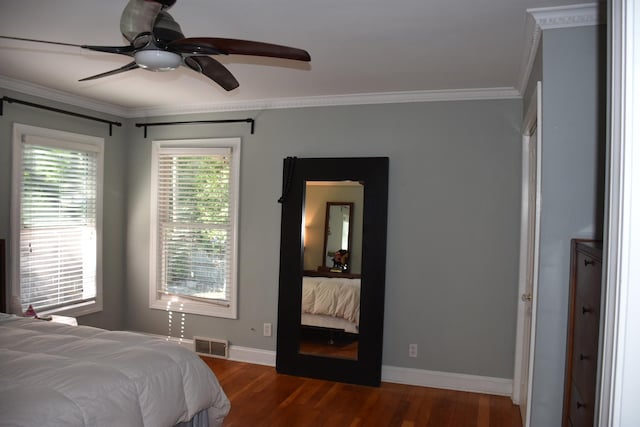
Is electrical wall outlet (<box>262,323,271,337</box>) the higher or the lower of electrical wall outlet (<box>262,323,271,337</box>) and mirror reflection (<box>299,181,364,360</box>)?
the lower

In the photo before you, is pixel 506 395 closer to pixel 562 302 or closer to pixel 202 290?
pixel 562 302

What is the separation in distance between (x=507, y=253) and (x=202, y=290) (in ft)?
9.43

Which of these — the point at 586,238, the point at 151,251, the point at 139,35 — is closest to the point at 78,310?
the point at 151,251

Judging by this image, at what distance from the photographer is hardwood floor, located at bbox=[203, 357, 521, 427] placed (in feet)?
10.6

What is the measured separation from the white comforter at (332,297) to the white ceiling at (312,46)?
1636mm

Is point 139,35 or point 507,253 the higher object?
point 139,35

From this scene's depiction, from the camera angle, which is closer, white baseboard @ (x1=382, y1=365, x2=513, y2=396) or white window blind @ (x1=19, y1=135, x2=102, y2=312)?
white baseboard @ (x1=382, y1=365, x2=513, y2=396)

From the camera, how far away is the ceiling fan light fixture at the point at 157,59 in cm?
187

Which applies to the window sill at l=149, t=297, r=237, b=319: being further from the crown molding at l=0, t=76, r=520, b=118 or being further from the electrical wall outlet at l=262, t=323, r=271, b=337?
the crown molding at l=0, t=76, r=520, b=118

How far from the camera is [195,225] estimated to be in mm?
4621

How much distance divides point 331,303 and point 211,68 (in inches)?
97.8

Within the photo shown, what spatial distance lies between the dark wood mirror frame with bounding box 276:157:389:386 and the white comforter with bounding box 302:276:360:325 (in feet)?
0.21

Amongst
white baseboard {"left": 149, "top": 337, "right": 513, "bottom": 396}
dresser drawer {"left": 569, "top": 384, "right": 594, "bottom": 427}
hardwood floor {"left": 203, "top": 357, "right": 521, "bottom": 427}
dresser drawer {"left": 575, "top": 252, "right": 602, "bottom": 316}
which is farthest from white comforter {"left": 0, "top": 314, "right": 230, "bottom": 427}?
dresser drawer {"left": 575, "top": 252, "right": 602, "bottom": 316}

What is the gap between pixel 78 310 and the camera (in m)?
4.38
